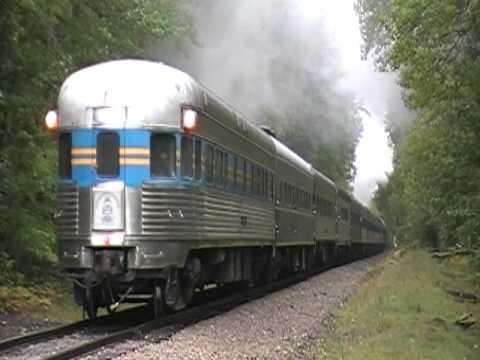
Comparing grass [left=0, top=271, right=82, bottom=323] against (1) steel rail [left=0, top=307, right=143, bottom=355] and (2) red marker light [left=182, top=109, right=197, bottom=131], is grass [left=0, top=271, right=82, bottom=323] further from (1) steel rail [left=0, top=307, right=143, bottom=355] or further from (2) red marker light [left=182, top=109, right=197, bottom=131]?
(2) red marker light [left=182, top=109, right=197, bottom=131]

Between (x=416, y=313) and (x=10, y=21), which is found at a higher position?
(x=10, y=21)

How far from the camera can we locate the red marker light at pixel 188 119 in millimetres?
11141

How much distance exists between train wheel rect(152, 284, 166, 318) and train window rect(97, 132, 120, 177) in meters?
1.70

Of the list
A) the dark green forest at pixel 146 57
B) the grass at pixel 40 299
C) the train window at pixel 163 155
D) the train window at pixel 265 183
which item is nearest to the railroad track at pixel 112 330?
the grass at pixel 40 299

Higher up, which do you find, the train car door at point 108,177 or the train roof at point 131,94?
the train roof at point 131,94

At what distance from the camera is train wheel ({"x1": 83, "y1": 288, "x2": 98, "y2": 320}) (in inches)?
441

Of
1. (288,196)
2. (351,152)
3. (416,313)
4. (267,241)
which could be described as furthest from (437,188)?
(351,152)

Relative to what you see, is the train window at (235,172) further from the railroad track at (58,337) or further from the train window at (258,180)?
the railroad track at (58,337)

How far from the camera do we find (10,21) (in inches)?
457

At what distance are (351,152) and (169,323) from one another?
4341cm

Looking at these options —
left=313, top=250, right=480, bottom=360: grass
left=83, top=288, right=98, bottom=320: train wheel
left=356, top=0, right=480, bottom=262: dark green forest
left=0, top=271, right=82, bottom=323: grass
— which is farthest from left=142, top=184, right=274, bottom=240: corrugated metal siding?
left=356, top=0, right=480, bottom=262: dark green forest

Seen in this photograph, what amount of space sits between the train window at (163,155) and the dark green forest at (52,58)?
2.18 metres

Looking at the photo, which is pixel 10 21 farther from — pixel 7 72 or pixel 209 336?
pixel 209 336

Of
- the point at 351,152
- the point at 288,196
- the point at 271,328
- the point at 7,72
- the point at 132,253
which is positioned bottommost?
the point at 271,328
